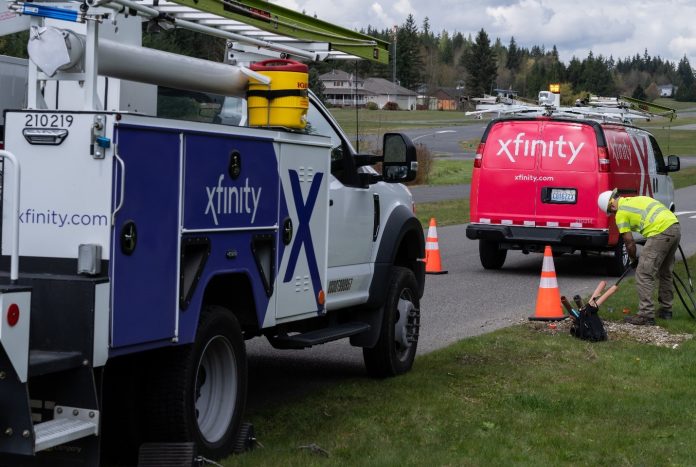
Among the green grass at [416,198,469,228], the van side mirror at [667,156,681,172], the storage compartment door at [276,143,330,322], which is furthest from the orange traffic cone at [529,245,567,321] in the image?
the green grass at [416,198,469,228]

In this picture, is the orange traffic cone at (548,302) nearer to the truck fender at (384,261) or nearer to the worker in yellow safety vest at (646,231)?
the worker in yellow safety vest at (646,231)

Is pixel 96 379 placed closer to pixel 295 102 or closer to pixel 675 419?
pixel 295 102

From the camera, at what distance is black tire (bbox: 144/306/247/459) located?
6156 mm

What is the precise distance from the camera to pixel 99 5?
5691mm

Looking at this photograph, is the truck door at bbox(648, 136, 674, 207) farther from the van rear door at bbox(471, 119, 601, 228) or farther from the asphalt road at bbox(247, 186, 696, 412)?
the van rear door at bbox(471, 119, 601, 228)

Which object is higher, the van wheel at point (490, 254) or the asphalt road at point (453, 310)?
the van wheel at point (490, 254)

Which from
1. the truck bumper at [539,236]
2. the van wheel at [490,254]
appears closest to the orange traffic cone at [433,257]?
the truck bumper at [539,236]

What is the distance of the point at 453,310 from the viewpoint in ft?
45.9

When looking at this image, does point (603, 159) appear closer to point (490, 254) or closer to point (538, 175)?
point (538, 175)

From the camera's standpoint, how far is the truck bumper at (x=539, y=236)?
17.2 m

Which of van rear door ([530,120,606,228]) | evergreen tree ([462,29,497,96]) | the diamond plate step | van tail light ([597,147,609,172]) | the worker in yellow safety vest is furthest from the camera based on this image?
evergreen tree ([462,29,497,96])

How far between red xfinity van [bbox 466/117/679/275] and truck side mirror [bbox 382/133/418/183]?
8.64 metres

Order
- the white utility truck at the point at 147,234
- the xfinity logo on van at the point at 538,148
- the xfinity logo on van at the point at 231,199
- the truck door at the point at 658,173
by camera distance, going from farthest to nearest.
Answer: the truck door at the point at 658,173
the xfinity logo on van at the point at 538,148
the xfinity logo on van at the point at 231,199
the white utility truck at the point at 147,234

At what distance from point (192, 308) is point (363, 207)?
115 inches
